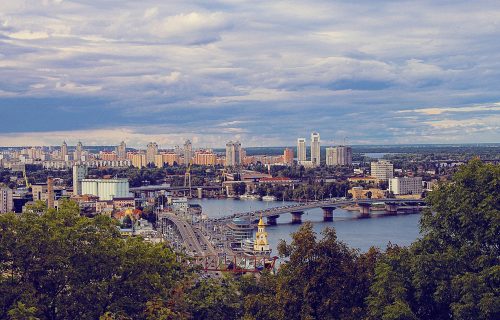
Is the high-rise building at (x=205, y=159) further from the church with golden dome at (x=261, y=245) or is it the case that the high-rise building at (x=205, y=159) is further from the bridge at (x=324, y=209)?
the church with golden dome at (x=261, y=245)

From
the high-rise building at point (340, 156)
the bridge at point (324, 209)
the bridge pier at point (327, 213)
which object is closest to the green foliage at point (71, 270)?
the bridge at point (324, 209)

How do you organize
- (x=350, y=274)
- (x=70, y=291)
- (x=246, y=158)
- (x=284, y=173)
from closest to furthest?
(x=70, y=291), (x=350, y=274), (x=284, y=173), (x=246, y=158)

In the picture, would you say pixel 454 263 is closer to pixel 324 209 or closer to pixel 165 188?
pixel 324 209

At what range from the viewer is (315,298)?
5301mm

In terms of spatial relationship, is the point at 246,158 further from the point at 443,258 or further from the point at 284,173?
the point at 443,258

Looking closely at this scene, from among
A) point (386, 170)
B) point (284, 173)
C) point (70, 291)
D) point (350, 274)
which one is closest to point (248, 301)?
point (350, 274)

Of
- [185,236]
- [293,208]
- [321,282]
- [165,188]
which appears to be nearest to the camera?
[321,282]

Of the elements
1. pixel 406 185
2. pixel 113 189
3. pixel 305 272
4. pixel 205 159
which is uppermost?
pixel 205 159

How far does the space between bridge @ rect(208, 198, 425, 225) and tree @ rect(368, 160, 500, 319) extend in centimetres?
2084

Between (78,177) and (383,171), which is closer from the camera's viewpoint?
(78,177)

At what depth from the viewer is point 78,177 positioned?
4403cm

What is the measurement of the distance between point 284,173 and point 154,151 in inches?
844

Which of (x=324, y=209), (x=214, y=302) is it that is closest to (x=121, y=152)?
(x=324, y=209)

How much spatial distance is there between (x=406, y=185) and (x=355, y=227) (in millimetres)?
18071
